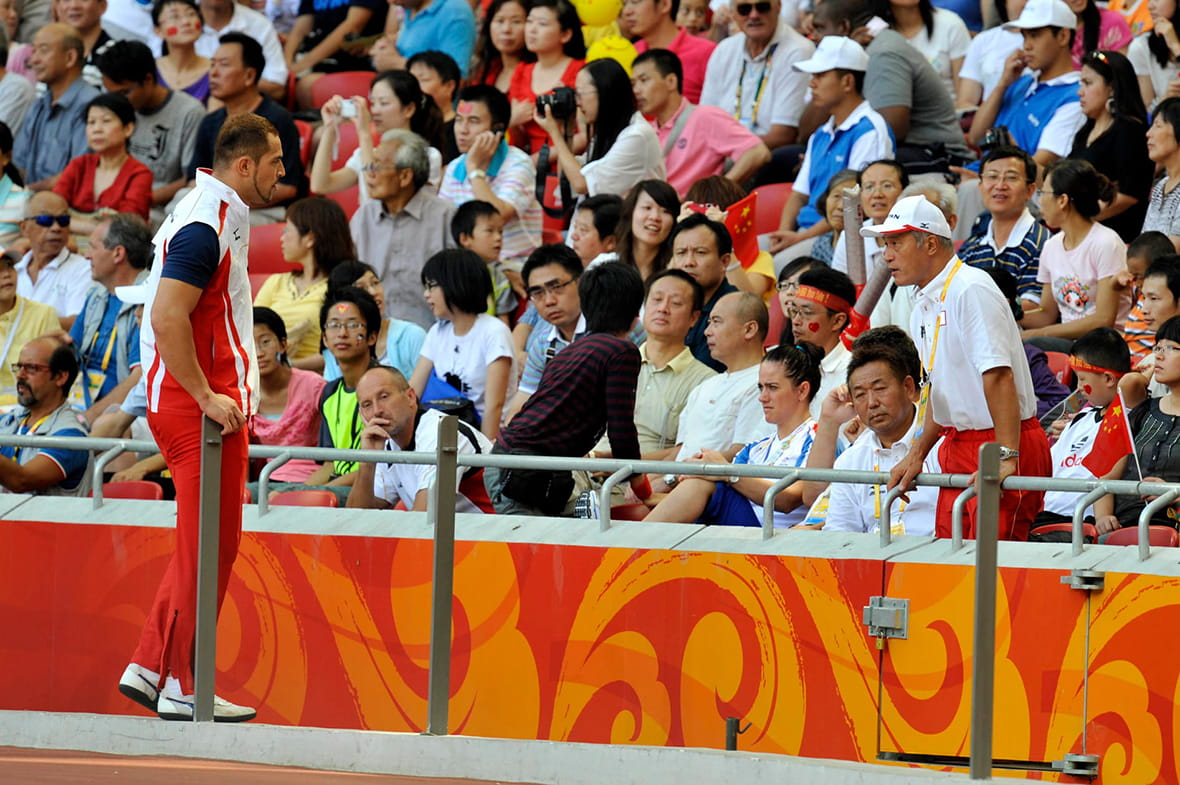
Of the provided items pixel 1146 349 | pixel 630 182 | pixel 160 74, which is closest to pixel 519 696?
pixel 1146 349

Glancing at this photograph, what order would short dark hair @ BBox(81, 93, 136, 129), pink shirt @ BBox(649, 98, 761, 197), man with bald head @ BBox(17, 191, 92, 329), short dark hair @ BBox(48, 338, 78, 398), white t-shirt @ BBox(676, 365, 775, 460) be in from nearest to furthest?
white t-shirt @ BBox(676, 365, 775, 460) → short dark hair @ BBox(48, 338, 78, 398) → pink shirt @ BBox(649, 98, 761, 197) → man with bald head @ BBox(17, 191, 92, 329) → short dark hair @ BBox(81, 93, 136, 129)

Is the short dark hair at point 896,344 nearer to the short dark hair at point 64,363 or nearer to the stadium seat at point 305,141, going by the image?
the short dark hair at point 64,363

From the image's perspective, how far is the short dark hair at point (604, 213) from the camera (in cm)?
1033

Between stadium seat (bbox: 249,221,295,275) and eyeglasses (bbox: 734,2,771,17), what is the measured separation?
3523 millimetres

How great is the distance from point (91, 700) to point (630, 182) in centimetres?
481

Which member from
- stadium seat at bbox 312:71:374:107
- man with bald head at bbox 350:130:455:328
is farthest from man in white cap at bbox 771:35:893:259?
stadium seat at bbox 312:71:374:107

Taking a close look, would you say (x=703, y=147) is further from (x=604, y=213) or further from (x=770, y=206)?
(x=604, y=213)

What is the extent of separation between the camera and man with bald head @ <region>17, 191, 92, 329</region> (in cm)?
1191

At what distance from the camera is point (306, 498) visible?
7746 millimetres

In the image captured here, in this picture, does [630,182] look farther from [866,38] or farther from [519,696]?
[519,696]

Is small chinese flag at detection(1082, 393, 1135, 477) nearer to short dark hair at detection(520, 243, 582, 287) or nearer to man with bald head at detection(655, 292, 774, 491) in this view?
man with bald head at detection(655, 292, 774, 491)

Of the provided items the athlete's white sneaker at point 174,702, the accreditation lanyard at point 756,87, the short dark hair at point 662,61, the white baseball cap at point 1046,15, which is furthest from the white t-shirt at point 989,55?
the athlete's white sneaker at point 174,702

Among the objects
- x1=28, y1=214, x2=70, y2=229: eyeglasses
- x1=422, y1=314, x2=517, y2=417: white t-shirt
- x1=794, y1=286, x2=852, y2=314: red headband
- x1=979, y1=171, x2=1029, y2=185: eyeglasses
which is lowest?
x1=422, y1=314, x2=517, y2=417: white t-shirt

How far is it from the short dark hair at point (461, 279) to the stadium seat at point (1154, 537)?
4200mm
